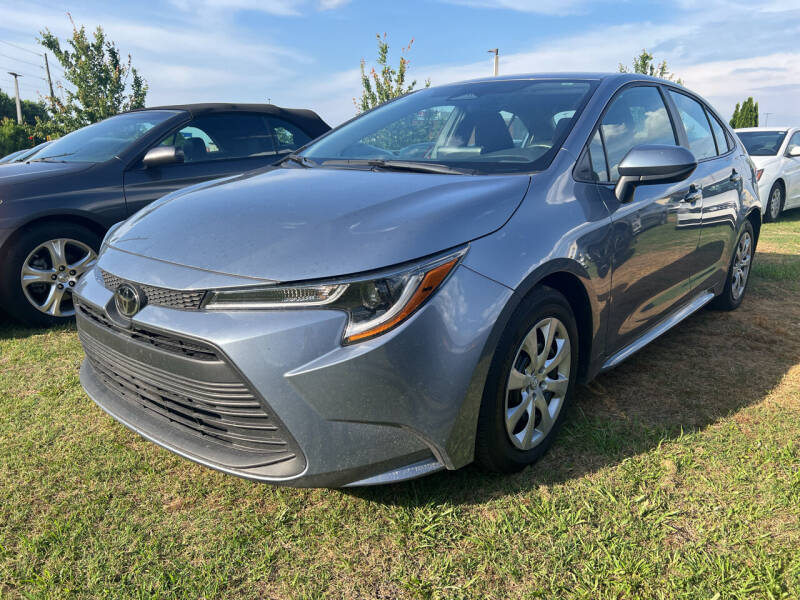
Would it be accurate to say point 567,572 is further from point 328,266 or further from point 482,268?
point 328,266

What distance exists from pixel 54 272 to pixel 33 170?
78 centimetres

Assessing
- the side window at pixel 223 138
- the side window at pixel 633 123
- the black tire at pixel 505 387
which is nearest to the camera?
the black tire at pixel 505 387

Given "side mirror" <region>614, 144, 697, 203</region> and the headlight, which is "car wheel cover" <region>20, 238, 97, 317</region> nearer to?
the headlight

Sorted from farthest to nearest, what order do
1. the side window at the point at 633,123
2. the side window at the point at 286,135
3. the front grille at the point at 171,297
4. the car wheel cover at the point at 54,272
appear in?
the side window at the point at 286,135, the car wheel cover at the point at 54,272, the side window at the point at 633,123, the front grille at the point at 171,297

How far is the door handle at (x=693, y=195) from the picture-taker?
10.6ft

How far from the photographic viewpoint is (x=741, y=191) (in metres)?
4.09

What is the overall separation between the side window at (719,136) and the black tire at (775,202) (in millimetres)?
6415

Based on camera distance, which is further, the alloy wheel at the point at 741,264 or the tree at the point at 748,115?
the tree at the point at 748,115

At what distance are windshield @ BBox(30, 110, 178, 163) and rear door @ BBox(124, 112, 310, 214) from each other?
243 mm

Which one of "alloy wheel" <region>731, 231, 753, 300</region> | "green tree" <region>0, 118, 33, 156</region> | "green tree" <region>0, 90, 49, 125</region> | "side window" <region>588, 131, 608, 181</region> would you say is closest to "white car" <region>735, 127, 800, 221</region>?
"alloy wheel" <region>731, 231, 753, 300</region>

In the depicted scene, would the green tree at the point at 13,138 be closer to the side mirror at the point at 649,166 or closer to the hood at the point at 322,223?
the hood at the point at 322,223

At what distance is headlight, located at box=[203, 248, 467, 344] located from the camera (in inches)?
70.5

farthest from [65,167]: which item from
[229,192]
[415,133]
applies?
[415,133]

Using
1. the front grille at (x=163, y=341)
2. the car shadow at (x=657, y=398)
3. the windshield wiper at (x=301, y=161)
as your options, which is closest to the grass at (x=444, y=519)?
the car shadow at (x=657, y=398)
